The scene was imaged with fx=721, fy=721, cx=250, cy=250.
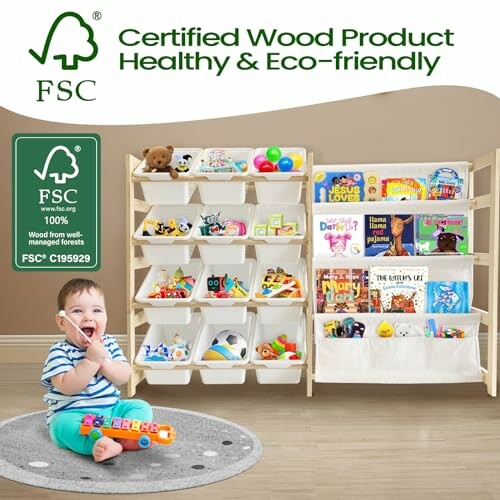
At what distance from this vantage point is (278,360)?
2770 millimetres

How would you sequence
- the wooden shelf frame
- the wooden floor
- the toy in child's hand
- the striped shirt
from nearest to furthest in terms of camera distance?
the wooden floor, the toy in child's hand, the striped shirt, the wooden shelf frame

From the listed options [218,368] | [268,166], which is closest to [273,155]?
[268,166]

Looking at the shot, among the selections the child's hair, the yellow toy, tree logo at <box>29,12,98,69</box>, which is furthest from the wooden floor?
tree logo at <box>29,12,98,69</box>

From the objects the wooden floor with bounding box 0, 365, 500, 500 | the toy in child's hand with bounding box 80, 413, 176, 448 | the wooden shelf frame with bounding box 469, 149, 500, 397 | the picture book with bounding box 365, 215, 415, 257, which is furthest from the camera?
the picture book with bounding box 365, 215, 415, 257

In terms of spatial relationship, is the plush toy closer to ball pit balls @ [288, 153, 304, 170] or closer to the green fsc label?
ball pit balls @ [288, 153, 304, 170]

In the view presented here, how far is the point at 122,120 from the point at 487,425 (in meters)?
2.17

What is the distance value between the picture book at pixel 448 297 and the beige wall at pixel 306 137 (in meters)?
0.64

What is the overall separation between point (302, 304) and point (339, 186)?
0.52m

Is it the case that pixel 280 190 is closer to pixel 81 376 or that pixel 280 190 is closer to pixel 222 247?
pixel 222 247

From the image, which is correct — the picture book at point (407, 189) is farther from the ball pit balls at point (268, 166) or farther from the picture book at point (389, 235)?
the ball pit balls at point (268, 166)

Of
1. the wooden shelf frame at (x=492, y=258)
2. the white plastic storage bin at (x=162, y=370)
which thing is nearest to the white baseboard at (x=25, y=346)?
the white plastic storage bin at (x=162, y=370)

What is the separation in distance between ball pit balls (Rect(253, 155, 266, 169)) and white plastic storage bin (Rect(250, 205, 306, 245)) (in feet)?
0.64

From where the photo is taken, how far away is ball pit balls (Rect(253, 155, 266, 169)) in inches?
113

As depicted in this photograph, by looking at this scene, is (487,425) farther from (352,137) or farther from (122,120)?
(122,120)
